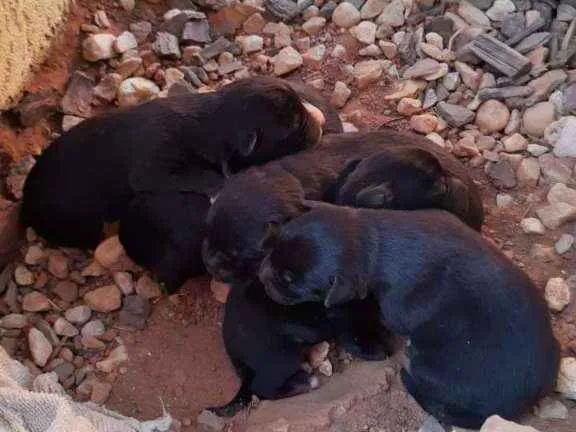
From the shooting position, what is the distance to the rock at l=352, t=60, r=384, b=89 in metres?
5.15

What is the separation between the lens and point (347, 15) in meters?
5.37

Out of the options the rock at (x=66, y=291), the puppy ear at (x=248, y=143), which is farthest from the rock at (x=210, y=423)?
the puppy ear at (x=248, y=143)

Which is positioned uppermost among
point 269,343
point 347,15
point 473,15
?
point 473,15

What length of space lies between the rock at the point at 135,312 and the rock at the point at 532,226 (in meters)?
1.81

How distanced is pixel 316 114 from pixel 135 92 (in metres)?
1.11

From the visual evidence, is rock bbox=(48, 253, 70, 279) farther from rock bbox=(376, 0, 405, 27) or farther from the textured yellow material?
rock bbox=(376, 0, 405, 27)

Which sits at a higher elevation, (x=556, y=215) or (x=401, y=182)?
(x=401, y=182)

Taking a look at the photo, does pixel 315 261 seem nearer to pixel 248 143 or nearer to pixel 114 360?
pixel 248 143

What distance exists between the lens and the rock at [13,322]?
14.1 feet

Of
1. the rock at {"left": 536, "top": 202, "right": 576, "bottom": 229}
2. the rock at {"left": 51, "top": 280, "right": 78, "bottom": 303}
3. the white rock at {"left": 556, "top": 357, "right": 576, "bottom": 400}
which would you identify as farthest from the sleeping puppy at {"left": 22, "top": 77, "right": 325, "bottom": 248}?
the white rock at {"left": 556, "top": 357, "right": 576, "bottom": 400}

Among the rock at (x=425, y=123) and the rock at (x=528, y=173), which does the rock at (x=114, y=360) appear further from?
the rock at (x=528, y=173)

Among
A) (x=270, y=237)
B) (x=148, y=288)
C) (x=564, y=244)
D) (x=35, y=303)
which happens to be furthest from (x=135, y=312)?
(x=564, y=244)

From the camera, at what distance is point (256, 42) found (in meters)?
5.36

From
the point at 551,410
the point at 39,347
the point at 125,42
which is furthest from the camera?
the point at 125,42
